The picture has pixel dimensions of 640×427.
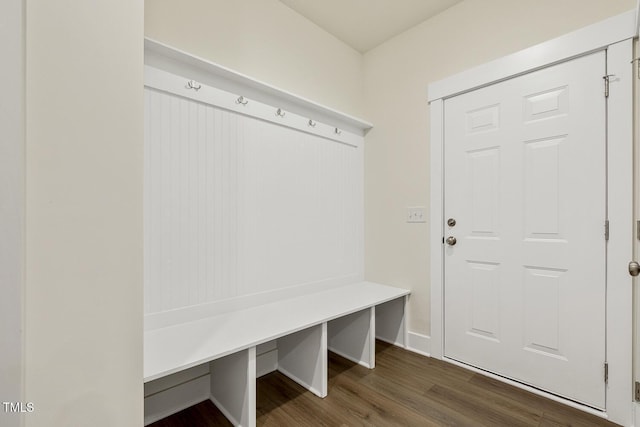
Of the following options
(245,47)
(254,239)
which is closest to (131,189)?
(254,239)

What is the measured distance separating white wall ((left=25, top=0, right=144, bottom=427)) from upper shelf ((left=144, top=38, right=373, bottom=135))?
531mm

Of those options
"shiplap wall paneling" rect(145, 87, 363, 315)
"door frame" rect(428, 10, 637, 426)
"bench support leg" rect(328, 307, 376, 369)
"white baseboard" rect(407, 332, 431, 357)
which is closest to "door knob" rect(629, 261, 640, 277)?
"door frame" rect(428, 10, 637, 426)

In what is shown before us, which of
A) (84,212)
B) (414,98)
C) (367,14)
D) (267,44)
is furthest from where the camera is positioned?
(414,98)

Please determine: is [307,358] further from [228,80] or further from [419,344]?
[228,80]

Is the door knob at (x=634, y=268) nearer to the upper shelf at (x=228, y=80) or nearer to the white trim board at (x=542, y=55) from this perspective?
the white trim board at (x=542, y=55)

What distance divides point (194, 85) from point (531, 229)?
2182 mm

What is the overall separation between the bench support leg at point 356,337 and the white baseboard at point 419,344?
40 cm

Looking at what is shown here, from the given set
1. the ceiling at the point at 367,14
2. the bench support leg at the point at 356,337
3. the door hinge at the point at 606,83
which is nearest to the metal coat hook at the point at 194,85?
the ceiling at the point at 367,14

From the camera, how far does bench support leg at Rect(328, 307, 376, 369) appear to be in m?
1.99

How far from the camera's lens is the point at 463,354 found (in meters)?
2.00

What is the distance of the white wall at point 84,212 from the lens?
0.78 meters

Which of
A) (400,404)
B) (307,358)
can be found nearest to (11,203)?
(307,358)

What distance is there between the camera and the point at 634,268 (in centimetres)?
136

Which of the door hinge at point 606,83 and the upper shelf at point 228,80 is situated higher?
the upper shelf at point 228,80
